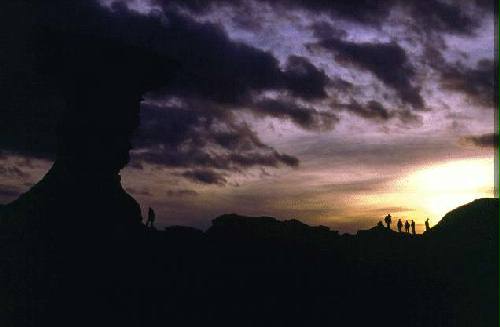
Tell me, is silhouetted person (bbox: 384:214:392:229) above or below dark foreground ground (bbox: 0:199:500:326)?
above

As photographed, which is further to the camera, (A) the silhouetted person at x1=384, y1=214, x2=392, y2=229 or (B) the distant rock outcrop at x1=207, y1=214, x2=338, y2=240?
(A) the silhouetted person at x1=384, y1=214, x2=392, y2=229

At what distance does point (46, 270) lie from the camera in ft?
88.4

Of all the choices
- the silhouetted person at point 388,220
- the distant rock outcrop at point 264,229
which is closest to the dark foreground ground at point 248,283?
the distant rock outcrop at point 264,229

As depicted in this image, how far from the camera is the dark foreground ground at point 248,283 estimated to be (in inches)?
968

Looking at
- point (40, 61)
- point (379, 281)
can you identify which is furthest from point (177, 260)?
point (40, 61)

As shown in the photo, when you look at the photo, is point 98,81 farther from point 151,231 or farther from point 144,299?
point 144,299

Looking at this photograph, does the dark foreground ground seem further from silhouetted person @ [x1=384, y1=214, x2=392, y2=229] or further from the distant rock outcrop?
silhouetted person @ [x1=384, y1=214, x2=392, y2=229]

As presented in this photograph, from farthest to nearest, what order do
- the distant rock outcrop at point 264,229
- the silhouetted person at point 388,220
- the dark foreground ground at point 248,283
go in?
the silhouetted person at point 388,220 → the distant rock outcrop at point 264,229 → the dark foreground ground at point 248,283

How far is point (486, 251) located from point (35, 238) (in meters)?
26.2

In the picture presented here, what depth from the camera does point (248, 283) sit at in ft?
85.3

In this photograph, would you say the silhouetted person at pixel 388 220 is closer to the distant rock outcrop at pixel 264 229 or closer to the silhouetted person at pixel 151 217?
the distant rock outcrop at pixel 264 229

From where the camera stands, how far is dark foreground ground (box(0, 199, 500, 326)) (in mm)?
24578

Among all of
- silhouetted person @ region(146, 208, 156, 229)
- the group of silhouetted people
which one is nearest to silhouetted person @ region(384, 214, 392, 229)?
the group of silhouetted people

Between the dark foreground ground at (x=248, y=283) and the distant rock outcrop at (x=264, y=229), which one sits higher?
the distant rock outcrop at (x=264, y=229)
